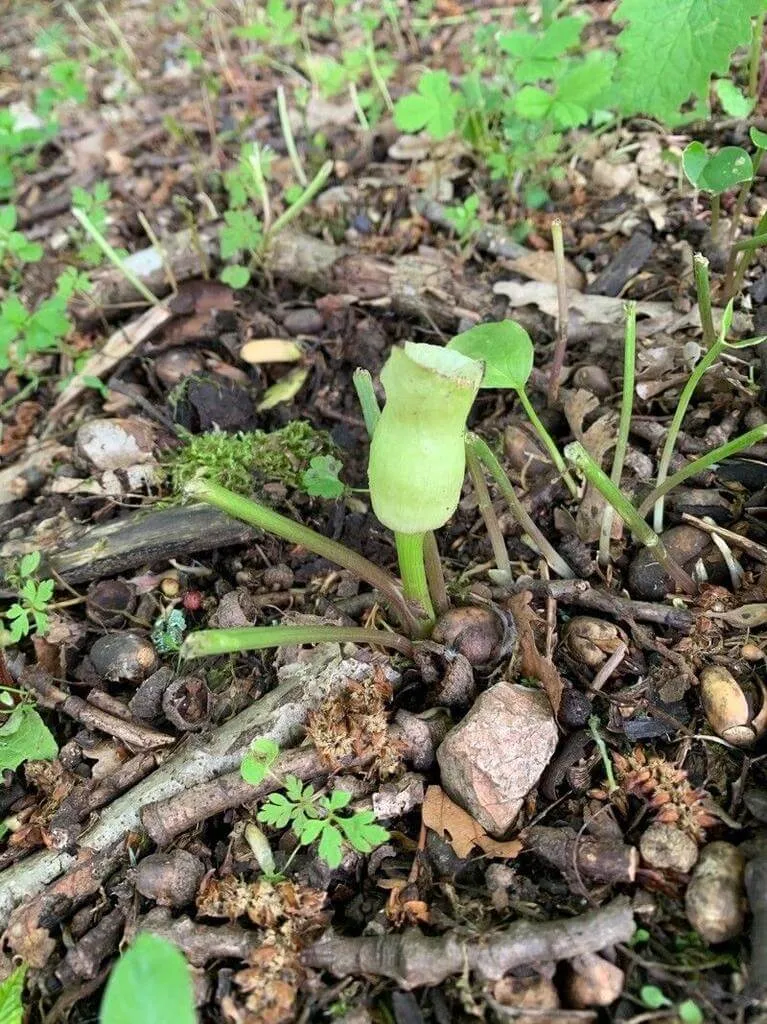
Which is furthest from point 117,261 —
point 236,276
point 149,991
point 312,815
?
point 149,991

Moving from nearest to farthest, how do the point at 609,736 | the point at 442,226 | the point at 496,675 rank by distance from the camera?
the point at 609,736 < the point at 496,675 < the point at 442,226

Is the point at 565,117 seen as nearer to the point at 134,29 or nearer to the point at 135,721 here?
the point at 135,721

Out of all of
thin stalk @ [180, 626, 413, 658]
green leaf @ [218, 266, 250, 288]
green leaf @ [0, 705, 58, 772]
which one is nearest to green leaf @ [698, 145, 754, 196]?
thin stalk @ [180, 626, 413, 658]

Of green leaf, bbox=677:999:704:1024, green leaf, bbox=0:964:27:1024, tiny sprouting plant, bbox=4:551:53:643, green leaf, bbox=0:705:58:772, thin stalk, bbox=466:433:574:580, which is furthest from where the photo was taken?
tiny sprouting plant, bbox=4:551:53:643

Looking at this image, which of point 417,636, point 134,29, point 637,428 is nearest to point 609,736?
point 417,636

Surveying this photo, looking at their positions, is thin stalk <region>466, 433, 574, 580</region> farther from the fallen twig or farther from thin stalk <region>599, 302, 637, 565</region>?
the fallen twig

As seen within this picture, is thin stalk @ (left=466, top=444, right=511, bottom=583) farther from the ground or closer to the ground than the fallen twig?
farther from the ground
